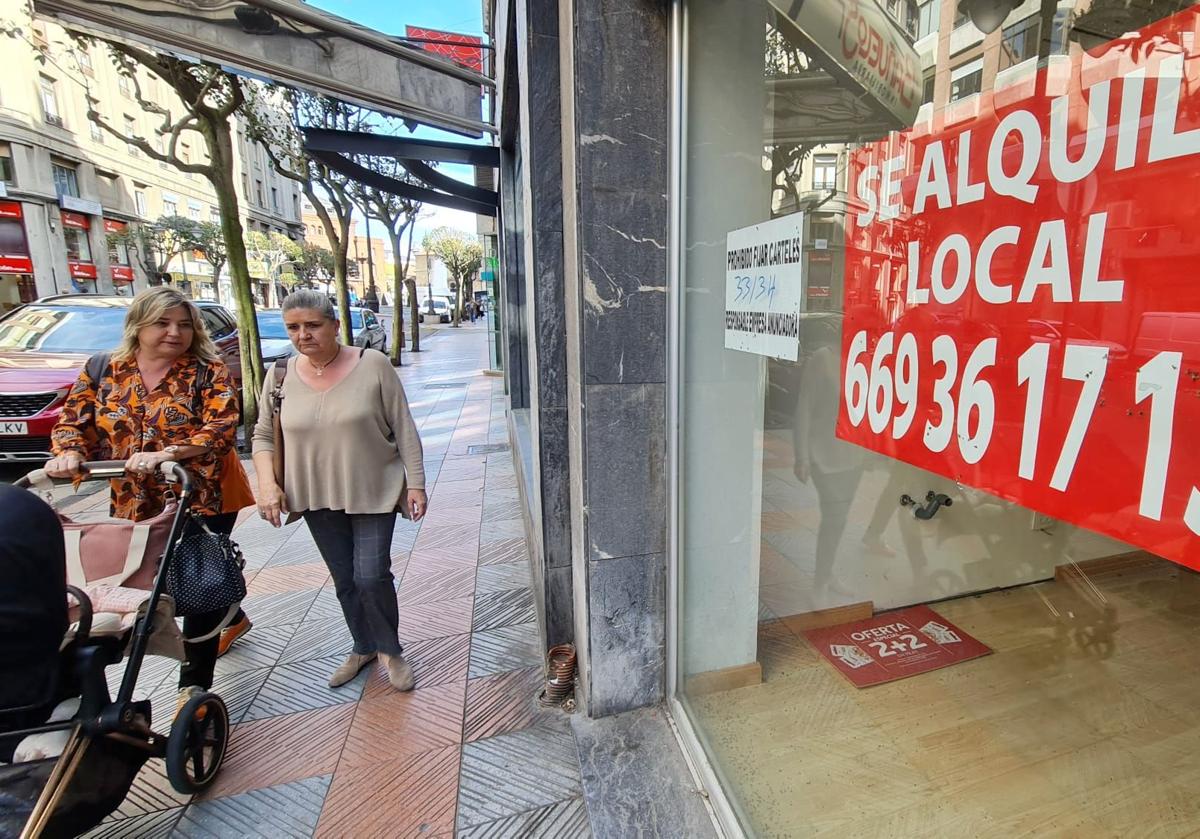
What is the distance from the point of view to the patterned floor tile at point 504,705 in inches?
102

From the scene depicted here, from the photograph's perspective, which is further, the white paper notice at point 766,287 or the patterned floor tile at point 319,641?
the patterned floor tile at point 319,641

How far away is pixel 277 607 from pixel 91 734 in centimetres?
212

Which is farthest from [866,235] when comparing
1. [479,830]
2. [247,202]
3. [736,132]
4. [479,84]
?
[247,202]

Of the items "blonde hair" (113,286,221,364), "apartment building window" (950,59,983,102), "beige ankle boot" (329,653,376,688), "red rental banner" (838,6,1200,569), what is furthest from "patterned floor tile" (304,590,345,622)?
"apartment building window" (950,59,983,102)

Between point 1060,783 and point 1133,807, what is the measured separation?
0.20 m

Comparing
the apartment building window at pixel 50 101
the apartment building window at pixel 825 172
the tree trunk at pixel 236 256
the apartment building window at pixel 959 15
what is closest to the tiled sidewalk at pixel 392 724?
the apartment building window at pixel 825 172

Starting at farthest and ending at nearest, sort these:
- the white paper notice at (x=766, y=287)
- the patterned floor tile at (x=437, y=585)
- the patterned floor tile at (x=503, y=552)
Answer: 1. the patterned floor tile at (x=503, y=552)
2. the patterned floor tile at (x=437, y=585)
3. the white paper notice at (x=766, y=287)

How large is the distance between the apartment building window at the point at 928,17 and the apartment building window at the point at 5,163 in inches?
1422

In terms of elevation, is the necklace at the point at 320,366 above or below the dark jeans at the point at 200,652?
above

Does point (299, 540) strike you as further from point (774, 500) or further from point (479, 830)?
point (774, 500)

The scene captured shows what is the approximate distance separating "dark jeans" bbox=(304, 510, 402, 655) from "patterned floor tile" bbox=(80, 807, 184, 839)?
3.12ft

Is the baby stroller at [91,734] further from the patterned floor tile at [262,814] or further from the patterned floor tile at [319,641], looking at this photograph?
the patterned floor tile at [319,641]

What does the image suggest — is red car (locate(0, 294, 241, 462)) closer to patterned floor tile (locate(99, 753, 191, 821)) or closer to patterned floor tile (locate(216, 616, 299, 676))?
patterned floor tile (locate(216, 616, 299, 676))

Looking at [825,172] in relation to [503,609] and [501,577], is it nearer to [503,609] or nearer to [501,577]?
[503,609]
